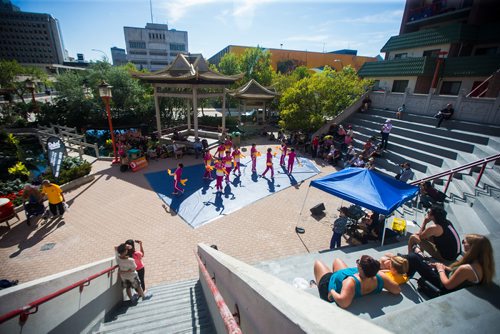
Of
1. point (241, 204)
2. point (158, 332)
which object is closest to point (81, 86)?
point (241, 204)

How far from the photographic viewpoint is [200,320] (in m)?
4.05

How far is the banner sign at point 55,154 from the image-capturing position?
985 cm

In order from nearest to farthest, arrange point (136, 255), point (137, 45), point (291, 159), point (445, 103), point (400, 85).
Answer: point (136, 255), point (291, 159), point (445, 103), point (400, 85), point (137, 45)

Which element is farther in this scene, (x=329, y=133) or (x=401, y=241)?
(x=329, y=133)

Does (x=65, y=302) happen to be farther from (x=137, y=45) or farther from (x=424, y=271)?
(x=137, y=45)

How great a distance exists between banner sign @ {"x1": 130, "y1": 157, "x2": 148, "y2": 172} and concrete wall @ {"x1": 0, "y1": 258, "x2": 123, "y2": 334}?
8.90m

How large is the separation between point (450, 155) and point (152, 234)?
564 inches

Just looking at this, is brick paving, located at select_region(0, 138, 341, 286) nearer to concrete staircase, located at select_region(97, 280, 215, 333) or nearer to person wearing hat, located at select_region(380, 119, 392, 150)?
concrete staircase, located at select_region(97, 280, 215, 333)

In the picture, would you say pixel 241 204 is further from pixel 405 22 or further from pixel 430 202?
pixel 405 22

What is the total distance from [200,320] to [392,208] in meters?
5.20

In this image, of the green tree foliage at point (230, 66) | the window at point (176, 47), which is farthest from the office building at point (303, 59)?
the window at point (176, 47)

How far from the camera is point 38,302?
9.09 ft

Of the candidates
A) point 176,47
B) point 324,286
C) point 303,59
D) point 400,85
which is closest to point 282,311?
point 324,286

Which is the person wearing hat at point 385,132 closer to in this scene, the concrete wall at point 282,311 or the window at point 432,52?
the window at point 432,52
